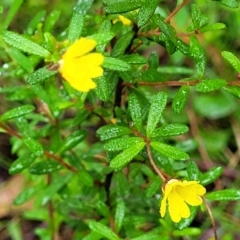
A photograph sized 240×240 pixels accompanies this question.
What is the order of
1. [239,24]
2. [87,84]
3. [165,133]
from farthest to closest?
1. [239,24]
2. [165,133]
3. [87,84]

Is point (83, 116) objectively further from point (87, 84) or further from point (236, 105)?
point (236, 105)

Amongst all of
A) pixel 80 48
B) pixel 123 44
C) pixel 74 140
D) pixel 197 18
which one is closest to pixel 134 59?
pixel 123 44

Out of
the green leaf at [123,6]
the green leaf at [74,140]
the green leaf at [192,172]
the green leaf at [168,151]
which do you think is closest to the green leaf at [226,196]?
the green leaf at [192,172]

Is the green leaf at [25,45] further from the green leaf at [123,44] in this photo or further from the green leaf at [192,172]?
the green leaf at [192,172]

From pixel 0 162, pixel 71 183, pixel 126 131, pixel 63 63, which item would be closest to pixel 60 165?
pixel 71 183

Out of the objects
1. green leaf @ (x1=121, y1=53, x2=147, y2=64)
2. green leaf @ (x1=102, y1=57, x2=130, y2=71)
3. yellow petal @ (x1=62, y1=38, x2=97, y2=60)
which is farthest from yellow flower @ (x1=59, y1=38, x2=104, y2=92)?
green leaf @ (x1=121, y1=53, x2=147, y2=64)

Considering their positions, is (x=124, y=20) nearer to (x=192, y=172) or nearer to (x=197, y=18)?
(x=197, y=18)

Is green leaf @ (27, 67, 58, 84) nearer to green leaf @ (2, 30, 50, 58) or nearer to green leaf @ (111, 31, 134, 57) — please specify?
green leaf @ (2, 30, 50, 58)
